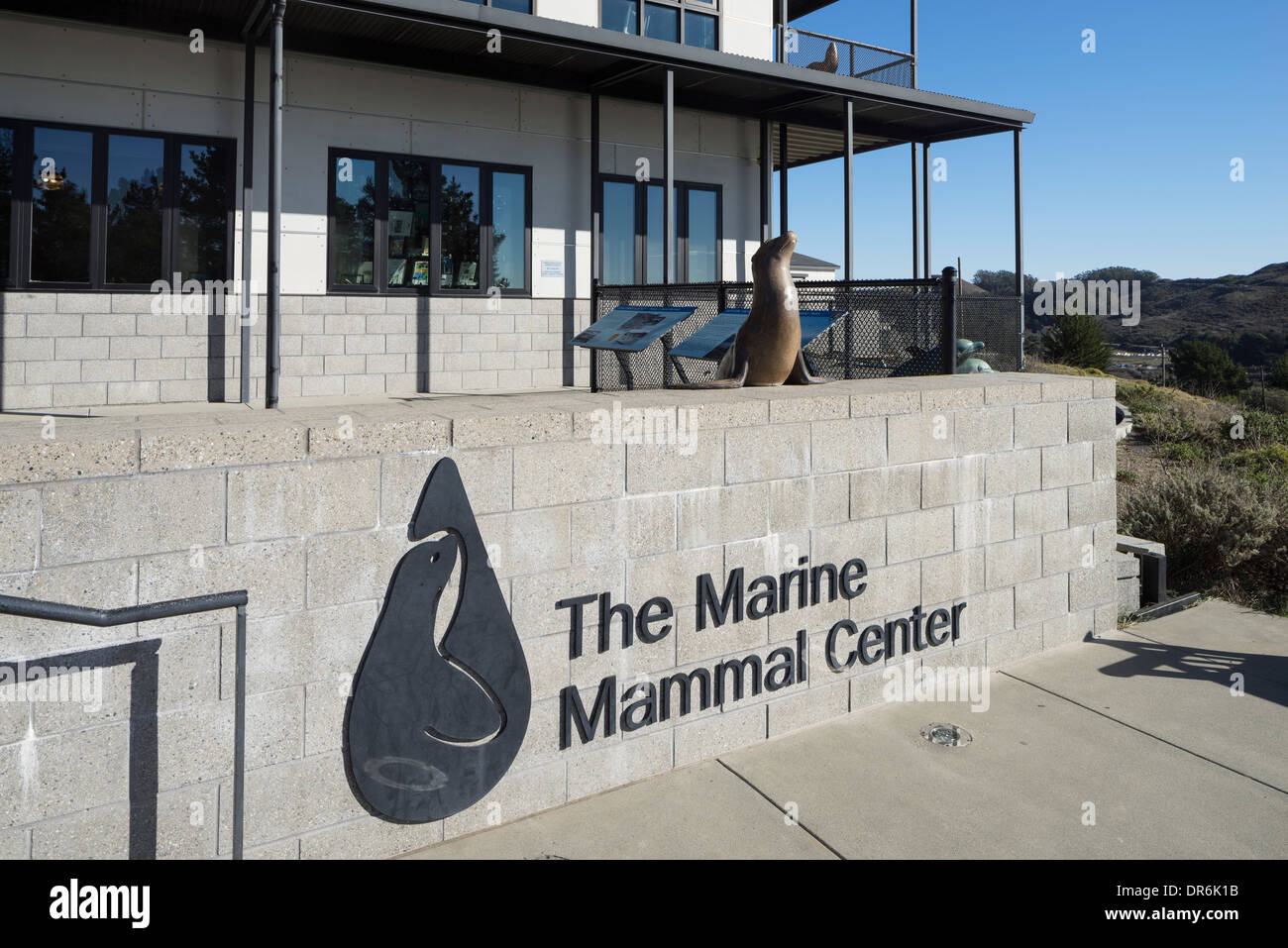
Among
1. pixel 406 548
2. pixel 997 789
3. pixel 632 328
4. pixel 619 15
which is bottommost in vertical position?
pixel 997 789

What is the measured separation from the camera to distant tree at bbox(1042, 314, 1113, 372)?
27938 mm

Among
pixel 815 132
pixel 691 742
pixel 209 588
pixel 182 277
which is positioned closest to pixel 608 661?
pixel 691 742

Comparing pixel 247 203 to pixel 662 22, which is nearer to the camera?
pixel 247 203

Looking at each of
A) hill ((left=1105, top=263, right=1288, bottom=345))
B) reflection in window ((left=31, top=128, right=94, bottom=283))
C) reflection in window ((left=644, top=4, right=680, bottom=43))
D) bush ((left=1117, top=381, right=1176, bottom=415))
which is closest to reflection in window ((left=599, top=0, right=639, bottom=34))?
reflection in window ((left=644, top=4, right=680, bottom=43))

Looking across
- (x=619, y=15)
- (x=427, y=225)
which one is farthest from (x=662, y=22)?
(x=427, y=225)

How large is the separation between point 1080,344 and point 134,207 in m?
25.8

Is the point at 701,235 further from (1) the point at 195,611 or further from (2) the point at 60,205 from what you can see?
(1) the point at 195,611

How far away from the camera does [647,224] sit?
607 inches

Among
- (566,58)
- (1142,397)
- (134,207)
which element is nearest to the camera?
(134,207)

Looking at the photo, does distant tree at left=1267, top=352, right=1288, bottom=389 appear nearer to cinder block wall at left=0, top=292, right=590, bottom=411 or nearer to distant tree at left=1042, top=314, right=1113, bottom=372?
distant tree at left=1042, top=314, right=1113, bottom=372

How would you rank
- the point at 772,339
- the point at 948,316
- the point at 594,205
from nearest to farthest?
the point at 772,339 < the point at 948,316 < the point at 594,205

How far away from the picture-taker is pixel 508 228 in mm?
14188
